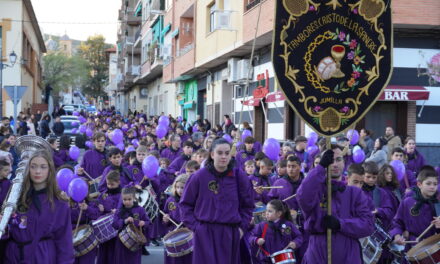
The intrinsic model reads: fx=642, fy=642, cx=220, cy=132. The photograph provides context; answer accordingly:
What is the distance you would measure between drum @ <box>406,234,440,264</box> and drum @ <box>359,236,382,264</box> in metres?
0.34

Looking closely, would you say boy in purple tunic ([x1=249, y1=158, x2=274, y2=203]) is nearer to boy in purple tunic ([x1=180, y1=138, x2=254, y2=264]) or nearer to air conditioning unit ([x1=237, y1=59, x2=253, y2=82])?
boy in purple tunic ([x1=180, y1=138, x2=254, y2=264])

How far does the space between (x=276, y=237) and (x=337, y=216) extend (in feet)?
7.14

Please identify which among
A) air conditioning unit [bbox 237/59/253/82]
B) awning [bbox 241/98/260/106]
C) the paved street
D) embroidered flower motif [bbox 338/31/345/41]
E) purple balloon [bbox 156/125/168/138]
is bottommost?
the paved street

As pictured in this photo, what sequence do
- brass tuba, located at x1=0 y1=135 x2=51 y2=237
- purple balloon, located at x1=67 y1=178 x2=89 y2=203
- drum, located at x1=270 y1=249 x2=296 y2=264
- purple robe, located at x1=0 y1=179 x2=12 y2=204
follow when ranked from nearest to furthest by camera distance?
brass tuba, located at x1=0 y1=135 x2=51 y2=237 → purple robe, located at x1=0 y1=179 x2=12 y2=204 → drum, located at x1=270 y1=249 x2=296 y2=264 → purple balloon, located at x1=67 y1=178 x2=89 y2=203

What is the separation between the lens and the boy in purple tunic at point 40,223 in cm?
549

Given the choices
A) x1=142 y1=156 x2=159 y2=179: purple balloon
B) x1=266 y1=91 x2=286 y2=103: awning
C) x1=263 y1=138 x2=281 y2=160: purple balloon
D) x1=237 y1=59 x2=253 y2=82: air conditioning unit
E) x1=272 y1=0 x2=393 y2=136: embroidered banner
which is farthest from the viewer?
x1=237 y1=59 x2=253 y2=82: air conditioning unit

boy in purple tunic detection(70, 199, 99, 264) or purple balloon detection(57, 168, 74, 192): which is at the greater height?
purple balloon detection(57, 168, 74, 192)

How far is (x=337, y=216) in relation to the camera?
19.3ft

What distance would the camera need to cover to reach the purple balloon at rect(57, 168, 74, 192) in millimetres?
8531

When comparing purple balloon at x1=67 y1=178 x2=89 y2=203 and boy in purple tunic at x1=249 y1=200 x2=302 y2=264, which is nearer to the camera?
boy in purple tunic at x1=249 y1=200 x2=302 y2=264

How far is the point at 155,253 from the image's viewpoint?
1155cm

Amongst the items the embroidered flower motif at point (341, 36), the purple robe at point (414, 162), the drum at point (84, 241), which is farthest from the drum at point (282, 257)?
the purple robe at point (414, 162)

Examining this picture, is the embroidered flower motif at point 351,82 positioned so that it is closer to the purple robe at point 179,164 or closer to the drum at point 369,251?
the drum at point 369,251

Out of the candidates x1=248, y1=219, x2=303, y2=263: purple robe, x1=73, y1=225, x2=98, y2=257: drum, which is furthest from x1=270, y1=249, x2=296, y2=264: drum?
x1=73, y1=225, x2=98, y2=257: drum
